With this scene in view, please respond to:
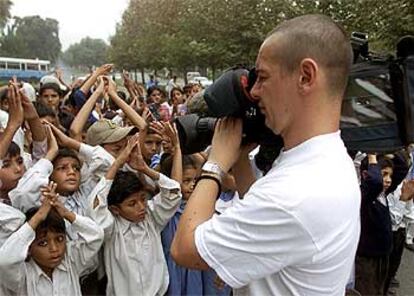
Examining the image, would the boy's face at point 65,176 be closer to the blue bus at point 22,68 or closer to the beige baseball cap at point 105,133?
the beige baseball cap at point 105,133

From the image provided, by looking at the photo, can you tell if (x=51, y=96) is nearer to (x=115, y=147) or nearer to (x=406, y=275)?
(x=115, y=147)

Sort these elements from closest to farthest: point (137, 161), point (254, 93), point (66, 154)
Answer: point (254, 93) < point (137, 161) < point (66, 154)

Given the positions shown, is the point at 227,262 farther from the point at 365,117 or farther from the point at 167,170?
the point at 167,170

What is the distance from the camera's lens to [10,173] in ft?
9.22

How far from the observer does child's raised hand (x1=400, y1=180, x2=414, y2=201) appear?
4402mm

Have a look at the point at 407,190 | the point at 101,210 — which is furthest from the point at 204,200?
the point at 407,190

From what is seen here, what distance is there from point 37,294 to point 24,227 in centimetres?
33

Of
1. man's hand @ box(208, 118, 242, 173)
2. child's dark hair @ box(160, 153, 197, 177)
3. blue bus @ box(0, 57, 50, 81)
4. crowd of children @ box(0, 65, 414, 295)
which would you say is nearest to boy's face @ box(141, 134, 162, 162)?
crowd of children @ box(0, 65, 414, 295)

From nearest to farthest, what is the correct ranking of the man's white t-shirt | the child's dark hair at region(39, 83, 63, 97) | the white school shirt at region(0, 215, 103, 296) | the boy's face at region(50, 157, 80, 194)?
the man's white t-shirt, the white school shirt at region(0, 215, 103, 296), the boy's face at region(50, 157, 80, 194), the child's dark hair at region(39, 83, 63, 97)

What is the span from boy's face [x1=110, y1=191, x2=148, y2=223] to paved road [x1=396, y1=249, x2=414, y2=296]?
2.67 meters

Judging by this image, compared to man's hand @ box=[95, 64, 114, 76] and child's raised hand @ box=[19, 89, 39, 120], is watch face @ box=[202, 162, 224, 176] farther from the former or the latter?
man's hand @ box=[95, 64, 114, 76]

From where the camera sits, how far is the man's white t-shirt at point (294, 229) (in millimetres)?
1213

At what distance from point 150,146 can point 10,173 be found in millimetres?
1125

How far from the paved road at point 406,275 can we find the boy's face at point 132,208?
2668mm
